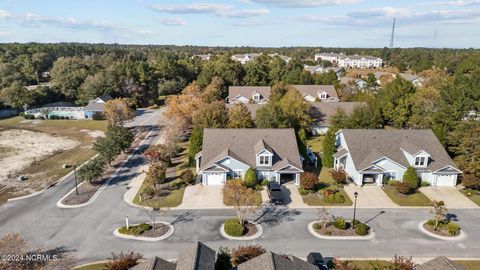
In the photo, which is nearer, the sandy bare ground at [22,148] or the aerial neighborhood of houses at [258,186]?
the aerial neighborhood of houses at [258,186]

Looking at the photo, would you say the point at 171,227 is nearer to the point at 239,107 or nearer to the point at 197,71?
the point at 239,107

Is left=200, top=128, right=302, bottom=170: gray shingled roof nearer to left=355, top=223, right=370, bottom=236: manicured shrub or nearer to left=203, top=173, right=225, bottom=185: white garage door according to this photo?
left=203, top=173, right=225, bottom=185: white garage door

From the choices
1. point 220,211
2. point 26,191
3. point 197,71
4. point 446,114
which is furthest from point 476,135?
point 197,71

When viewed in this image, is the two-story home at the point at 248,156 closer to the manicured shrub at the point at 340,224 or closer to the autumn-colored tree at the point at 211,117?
the autumn-colored tree at the point at 211,117

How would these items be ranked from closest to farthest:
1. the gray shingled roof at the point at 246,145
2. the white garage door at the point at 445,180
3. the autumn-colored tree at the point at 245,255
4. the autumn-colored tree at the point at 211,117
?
the autumn-colored tree at the point at 245,255
the white garage door at the point at 445,180
the gray shingled roof at the point at 246,145
the autumn-colored tree at the point at 211,117

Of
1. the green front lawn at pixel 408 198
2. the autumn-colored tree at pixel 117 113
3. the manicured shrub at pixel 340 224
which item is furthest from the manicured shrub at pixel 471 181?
the autumn-colored tree at pixel 117 113

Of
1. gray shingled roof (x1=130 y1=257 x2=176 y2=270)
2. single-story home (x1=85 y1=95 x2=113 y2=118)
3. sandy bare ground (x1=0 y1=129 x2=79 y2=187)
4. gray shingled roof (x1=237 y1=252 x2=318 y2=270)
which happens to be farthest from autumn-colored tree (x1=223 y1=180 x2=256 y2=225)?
single-story home (x1=85 y1=95 x2=113 y2=118)

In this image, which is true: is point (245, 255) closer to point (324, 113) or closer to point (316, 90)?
point (324, 113)

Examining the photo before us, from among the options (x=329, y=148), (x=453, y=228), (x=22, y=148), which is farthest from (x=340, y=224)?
(x=22, y=148)
